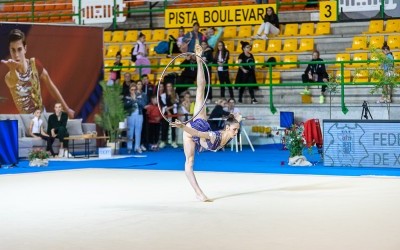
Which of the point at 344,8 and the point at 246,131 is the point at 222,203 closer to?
the point at 246,131

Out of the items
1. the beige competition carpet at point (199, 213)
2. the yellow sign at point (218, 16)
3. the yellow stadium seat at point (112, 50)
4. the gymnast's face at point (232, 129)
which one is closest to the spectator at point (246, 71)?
the yellow sign at point (218, 16)

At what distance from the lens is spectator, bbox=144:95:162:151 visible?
23.9 m

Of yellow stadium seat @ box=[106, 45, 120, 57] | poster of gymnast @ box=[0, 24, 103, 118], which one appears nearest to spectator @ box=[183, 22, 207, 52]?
poster of gymnast @ box=[0, 24, 103, 118]

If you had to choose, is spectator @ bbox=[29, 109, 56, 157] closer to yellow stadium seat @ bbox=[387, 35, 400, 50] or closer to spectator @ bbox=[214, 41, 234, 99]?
spectator @ bbox=[214, 41, 234, 99]

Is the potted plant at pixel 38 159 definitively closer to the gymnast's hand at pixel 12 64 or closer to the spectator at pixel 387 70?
the gymnast's hand at pixel 12 64

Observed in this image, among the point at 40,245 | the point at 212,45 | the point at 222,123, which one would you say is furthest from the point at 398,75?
the point at 40,245

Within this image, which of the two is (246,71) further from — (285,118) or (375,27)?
(375,27)

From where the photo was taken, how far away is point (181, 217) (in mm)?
11023

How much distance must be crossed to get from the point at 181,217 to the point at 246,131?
1422cm

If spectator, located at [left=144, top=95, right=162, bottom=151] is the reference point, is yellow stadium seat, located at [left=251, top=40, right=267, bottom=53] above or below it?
above

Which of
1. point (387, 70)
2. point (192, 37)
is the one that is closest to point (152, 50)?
point (192, 37)

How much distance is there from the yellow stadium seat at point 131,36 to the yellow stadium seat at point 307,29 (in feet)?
20.0

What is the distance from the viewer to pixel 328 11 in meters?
27.0

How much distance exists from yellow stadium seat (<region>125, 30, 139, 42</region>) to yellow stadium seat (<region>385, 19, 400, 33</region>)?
346 inches
